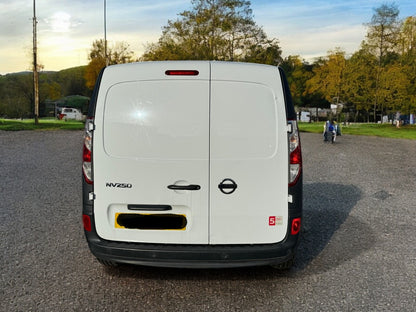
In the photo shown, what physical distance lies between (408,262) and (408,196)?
4.40 m

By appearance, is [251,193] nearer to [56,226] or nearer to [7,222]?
[56,226]

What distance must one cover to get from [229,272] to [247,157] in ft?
4.22

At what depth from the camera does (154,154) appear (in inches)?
142

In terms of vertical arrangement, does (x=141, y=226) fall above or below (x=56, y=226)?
above

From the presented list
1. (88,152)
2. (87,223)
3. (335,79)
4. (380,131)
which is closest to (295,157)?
(88,152)

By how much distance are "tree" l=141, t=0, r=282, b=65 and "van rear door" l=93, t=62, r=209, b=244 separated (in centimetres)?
3968

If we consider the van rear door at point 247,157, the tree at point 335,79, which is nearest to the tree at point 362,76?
the tree at point 335,79

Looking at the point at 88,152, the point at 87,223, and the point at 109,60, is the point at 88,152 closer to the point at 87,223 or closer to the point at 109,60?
the point at 87,223

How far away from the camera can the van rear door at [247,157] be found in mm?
3600

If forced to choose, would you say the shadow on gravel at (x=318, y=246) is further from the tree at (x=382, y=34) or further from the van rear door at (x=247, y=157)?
the tree at (x=382, y=34)

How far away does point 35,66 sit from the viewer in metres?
35.8

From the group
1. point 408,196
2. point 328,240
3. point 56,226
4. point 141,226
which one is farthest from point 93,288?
point 408,196

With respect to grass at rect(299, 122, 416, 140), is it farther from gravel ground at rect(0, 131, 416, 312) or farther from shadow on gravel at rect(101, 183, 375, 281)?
gravel ground at rect(0, 131, 416, 312)

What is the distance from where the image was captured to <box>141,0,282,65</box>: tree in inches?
1690
